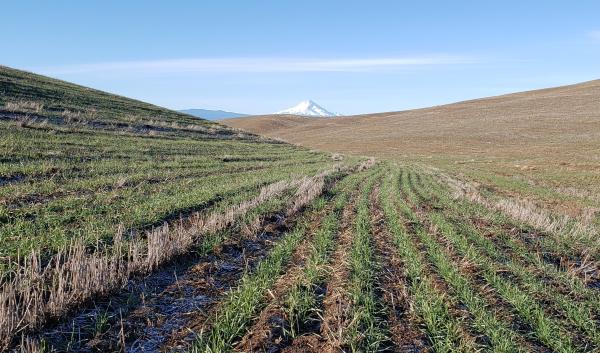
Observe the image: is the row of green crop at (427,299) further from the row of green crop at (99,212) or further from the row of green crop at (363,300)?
the row of green crop at (99,212)

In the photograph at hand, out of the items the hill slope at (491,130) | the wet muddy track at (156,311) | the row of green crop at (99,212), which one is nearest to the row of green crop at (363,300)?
the wet muddy track at (156,311)

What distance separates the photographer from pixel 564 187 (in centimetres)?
2947

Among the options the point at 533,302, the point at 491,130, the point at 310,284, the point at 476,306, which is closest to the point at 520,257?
the point at 533,302

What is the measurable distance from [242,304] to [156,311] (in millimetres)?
1314

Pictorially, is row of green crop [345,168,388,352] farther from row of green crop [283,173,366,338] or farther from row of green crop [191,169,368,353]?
row of green crop [191,169,368,353]

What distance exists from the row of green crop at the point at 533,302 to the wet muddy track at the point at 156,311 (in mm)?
5023

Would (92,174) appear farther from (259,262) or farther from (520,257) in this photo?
(520,257)

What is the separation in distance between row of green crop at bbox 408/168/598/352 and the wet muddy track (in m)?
5.02

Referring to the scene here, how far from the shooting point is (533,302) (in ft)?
23.6

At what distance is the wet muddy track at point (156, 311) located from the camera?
5.14 m

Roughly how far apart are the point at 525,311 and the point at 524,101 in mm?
113044

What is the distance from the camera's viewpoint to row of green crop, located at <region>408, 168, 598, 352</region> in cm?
610

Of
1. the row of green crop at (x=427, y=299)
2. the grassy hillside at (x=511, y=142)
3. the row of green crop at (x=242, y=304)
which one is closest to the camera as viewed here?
the row of green crop at (x=242, y=304)

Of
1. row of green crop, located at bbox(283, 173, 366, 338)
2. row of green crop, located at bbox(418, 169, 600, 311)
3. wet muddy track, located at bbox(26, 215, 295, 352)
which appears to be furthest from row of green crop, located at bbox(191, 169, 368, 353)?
row of green crop, located at bbox(418, 169, 600, 311)
